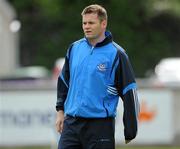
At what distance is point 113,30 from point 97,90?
32847mm

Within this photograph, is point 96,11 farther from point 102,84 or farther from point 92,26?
point 102,84

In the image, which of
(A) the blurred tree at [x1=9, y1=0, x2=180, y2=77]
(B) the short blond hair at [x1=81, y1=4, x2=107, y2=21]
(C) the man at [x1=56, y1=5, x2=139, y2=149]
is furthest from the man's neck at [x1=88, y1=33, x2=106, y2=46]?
(A) the blurred tree at [x1=9, y1=0, x2=180, y2=77]

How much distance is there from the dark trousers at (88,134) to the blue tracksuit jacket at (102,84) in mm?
65

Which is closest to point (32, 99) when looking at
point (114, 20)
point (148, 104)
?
point (148, 104)

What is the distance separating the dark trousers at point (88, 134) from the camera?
23.5 ft

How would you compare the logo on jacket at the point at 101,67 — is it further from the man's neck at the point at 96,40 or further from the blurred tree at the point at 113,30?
the blurred tree at the point at 113,30

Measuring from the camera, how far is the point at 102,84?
712 cm

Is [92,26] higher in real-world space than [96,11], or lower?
lower

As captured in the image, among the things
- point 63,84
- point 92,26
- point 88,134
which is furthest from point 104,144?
point 92,26

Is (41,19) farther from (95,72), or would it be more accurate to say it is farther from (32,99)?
(95,72)

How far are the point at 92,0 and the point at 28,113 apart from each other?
Result: 12285mm

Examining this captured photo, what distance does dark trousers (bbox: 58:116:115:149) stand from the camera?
7.16 m

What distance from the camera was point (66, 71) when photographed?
7.36 meters

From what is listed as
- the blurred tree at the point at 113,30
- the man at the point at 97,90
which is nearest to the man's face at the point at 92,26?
the man at the point at 97,90
